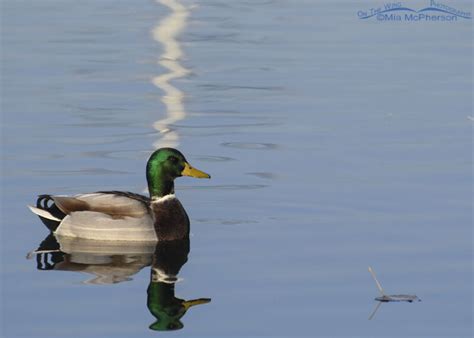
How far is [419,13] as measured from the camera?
25.4 meters

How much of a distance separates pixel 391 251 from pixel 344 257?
426 mm

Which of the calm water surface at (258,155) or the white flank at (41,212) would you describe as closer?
the calm water surface at (258,155)

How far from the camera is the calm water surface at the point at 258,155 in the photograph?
9.94m

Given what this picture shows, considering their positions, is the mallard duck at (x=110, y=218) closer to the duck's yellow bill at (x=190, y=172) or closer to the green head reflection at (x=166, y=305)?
the duck's yellow bill at (x=190, y=172)

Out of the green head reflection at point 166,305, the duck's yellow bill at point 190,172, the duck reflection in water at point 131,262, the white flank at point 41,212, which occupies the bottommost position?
the duck reflection in water at point 131,262

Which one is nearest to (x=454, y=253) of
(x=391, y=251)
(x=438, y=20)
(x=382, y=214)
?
(x=391, y=251)

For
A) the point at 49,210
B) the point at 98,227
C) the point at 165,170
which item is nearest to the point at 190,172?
the point at 165,170

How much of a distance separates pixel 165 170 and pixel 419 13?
13.6 metres

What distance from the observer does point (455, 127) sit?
1588cm

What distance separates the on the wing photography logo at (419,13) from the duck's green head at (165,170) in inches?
494

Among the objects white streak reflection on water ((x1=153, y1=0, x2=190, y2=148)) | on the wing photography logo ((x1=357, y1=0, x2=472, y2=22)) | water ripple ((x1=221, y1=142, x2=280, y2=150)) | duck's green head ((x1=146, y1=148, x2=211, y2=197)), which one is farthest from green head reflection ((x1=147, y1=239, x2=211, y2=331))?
on the wing photography logo ((x1=357, y1=0, x2=472, y2=22))

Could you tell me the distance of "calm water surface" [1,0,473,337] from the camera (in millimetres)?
9938

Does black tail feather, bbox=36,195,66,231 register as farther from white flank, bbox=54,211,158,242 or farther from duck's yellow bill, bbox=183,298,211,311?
duck's yellow bill, bbox=183,298,211,311

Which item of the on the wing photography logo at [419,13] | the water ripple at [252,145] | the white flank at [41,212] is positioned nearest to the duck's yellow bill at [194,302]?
the white flank at [41,212]
